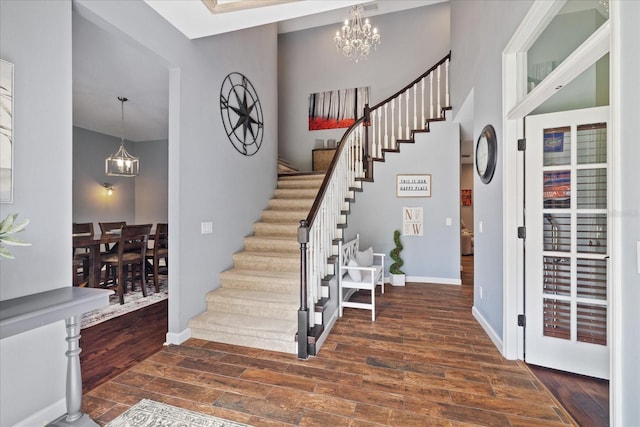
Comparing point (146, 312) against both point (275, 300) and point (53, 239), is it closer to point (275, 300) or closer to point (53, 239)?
point (275, 300)

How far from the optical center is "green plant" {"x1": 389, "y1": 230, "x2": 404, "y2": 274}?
4758 mm

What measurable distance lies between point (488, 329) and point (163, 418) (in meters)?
2.87

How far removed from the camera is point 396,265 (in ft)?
15.6

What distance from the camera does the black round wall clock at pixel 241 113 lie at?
11.4 feet

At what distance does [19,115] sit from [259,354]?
2.34 meters

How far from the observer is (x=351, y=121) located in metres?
6.39

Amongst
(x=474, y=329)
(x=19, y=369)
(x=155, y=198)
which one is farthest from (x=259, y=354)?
(x=155, y=198)

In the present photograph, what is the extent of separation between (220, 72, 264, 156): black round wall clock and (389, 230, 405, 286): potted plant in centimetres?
275

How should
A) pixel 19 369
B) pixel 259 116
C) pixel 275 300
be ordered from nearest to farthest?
1. pixel 19 369
2. pixel 275 300
3. pixel 259 116

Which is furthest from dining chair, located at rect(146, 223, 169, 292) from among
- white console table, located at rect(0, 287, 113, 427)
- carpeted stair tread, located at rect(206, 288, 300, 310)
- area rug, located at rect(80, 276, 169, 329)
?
white console table, located at rect(0, 287, 113, 427)

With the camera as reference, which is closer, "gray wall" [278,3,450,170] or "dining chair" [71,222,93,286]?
"dining chair" [71,222,93,286]

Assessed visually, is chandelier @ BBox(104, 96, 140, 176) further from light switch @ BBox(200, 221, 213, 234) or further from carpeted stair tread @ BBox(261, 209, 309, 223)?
light switch @ BBox(200, 221, 213, 234)

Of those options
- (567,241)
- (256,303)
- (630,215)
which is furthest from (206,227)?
(567,241)

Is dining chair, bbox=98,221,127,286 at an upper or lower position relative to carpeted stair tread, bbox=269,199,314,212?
lower
